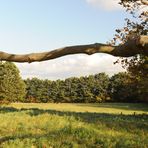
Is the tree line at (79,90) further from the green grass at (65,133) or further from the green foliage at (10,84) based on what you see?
the green grass at (65,133)

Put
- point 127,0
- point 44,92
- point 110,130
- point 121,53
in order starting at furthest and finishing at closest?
point 44,92
point 127,0
point 110,130
point 121,53

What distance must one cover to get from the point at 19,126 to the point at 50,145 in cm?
433

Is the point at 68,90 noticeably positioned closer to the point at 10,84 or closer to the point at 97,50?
the point at 10,84

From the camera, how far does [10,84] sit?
9262 cm

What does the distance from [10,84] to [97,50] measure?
87184 mm

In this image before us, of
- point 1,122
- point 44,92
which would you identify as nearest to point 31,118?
point 1,122

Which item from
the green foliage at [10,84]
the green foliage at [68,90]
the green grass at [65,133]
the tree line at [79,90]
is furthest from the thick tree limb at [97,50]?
the green foliage at [68,90]

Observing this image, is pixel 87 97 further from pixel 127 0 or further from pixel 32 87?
pixel 127 0

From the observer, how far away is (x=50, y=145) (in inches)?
503

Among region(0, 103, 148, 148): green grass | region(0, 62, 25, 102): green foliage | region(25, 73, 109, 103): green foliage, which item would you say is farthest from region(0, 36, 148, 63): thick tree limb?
region(25, 73, 109, 103): green foliage

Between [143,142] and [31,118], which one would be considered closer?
[143,142]

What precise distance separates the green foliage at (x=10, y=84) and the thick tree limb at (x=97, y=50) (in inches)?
3304

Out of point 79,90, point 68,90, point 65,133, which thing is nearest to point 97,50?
point 65,133

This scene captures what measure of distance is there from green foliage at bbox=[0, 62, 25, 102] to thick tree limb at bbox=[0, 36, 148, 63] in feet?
275
